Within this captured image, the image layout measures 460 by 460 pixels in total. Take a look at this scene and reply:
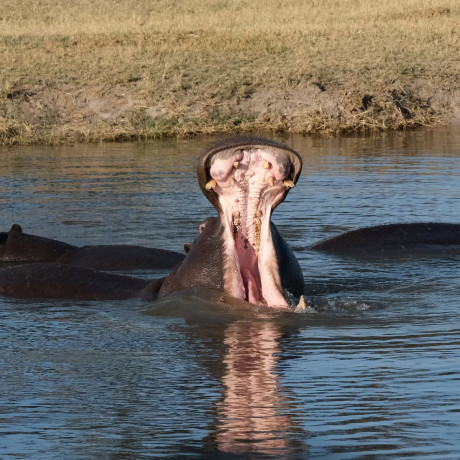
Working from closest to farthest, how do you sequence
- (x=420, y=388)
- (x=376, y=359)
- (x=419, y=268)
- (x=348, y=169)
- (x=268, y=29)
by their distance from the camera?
(x=420, y=388)
(x=376, y=359)
(x=419, y=268)
(x=348, y=169)
(x=268, y=29)

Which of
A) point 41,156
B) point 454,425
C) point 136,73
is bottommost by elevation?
point 454,425

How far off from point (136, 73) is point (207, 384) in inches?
588

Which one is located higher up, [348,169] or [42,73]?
[42,73]

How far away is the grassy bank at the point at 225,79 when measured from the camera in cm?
1678

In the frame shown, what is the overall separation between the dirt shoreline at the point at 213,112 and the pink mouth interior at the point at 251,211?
1120 centimetres

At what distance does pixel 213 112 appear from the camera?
56.4ft

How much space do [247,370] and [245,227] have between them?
0.81 metres

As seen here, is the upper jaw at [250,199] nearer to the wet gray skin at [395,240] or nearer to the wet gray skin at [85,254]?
→ the wet gray skin at [85,254]

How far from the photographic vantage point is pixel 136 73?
736 inches

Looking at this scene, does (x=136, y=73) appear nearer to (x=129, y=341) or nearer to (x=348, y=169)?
(x=348, y=169)

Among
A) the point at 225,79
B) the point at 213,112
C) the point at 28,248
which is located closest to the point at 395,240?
the point at 28,248

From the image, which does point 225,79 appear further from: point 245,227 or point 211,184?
point 211,184

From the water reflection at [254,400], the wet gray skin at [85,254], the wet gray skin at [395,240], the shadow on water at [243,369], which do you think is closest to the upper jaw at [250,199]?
the shadow on water at [243,369]

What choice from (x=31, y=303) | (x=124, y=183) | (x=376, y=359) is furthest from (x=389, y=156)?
(x=376, y=359)
